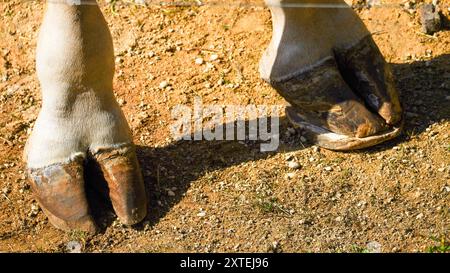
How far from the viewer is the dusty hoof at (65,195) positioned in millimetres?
2777

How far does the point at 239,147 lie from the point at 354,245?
0.59 metres

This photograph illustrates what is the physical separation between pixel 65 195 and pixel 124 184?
0.58 feet

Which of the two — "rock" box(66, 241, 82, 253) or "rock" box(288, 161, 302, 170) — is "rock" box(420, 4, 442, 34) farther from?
"rock" box(66, 241, 82, 253)


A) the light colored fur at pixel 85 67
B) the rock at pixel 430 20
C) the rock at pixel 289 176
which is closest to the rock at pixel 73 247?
the light colored fur at pixel 85 67

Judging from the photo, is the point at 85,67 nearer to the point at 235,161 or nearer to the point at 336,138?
the point at 235,161

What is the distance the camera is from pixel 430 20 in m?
3.47

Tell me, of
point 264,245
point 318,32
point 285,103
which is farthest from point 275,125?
point 264,245

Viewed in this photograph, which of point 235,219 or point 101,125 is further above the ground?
point 101,125

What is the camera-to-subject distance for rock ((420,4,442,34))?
348 cm

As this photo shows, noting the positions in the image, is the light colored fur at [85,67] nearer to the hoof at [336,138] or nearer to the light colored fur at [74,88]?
the light colored fur at [74,88]

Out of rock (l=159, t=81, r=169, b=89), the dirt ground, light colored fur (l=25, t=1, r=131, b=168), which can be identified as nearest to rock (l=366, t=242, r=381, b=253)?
the dirt ground

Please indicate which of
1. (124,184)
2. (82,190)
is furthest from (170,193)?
(82,190)
